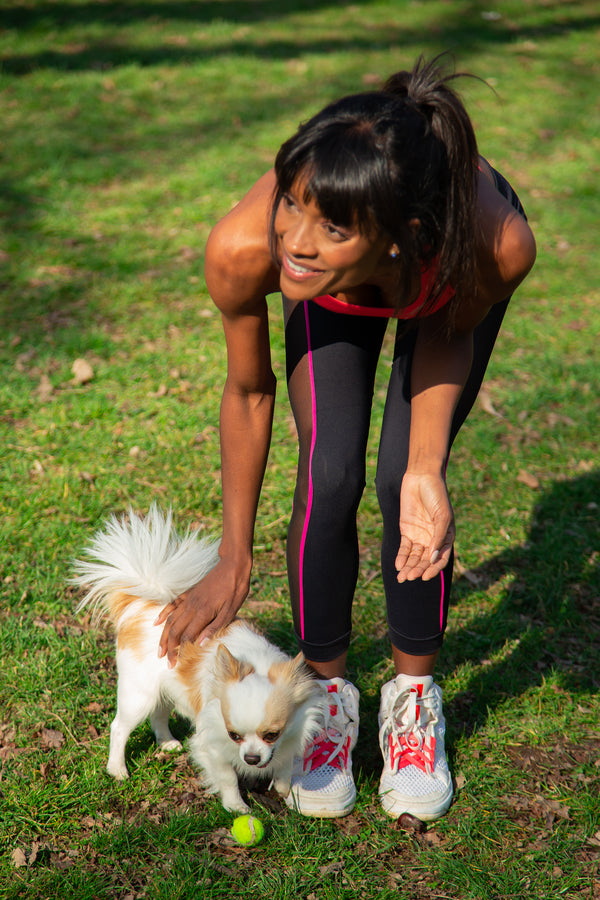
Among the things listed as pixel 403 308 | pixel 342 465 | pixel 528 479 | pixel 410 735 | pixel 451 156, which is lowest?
pixel 528 479

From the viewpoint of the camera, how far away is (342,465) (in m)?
1.86

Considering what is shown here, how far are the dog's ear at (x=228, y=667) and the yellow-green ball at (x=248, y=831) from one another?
38 centimetres

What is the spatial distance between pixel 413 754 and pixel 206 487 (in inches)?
60.1

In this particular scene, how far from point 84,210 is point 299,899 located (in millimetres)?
4781

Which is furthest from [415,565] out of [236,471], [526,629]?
[526,629]

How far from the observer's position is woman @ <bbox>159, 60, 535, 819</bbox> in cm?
144

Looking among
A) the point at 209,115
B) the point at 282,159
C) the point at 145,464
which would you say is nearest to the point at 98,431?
the point at 145,464

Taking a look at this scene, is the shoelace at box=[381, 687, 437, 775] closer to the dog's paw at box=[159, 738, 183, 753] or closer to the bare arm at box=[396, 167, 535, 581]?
the bare arm at box=[396, 167, 535, 581]

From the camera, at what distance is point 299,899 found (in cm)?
182

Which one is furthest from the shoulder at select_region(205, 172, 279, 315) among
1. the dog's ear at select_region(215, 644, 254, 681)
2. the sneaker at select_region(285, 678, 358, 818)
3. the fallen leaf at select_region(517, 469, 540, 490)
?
the fallen leaf at select_region(517, 469, 540, 490)

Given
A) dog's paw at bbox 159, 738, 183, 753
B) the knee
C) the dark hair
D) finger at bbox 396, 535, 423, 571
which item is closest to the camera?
the dark hair

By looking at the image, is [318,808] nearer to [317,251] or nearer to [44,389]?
[317,251]

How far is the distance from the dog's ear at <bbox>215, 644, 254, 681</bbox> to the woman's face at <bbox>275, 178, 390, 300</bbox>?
0.85 m

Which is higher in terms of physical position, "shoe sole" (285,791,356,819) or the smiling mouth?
the smiling mouth
